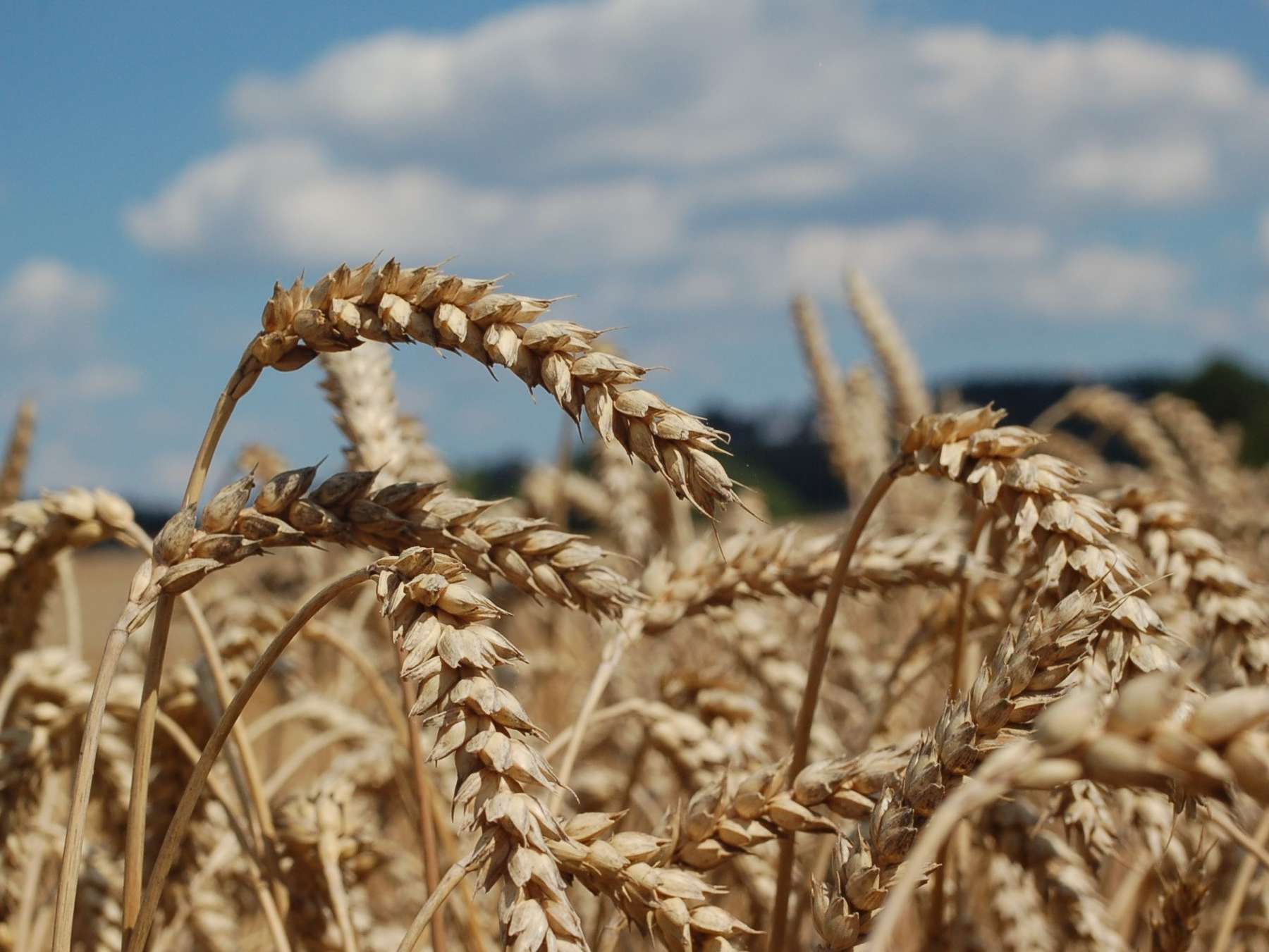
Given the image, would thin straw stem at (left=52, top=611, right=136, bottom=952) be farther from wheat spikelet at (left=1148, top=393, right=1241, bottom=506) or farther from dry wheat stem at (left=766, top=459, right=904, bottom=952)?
wheat spikelet at (left=1148, top=393, right=1241, bottom=506)

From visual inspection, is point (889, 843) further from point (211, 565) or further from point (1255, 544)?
point (1255, 544)

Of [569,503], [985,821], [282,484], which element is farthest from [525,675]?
[282,484]

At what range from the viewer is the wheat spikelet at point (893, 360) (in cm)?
562

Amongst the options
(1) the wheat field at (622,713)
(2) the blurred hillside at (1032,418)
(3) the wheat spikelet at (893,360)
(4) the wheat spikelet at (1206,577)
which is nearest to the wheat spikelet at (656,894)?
(1) the wheat field at (622,713)

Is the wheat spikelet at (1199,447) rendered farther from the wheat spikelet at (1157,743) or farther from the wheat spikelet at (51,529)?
the wheat spikelet at (1157,743)

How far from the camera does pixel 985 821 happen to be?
1896 millimetres

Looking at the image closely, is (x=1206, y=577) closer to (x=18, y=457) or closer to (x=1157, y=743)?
(x=1157, y=743)

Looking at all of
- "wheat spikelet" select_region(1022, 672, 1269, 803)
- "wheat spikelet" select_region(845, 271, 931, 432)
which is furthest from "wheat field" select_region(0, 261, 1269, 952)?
"wheat spikelet" select_region(845, 271, 931, 432)

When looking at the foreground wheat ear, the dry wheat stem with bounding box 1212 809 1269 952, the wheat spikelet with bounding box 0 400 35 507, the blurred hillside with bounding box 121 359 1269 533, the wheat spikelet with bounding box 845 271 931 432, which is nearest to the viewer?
the foreground wheat ear

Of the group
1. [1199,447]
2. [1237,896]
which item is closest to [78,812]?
[1237,896]

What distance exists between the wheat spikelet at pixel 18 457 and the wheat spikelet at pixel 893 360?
11.8 feet

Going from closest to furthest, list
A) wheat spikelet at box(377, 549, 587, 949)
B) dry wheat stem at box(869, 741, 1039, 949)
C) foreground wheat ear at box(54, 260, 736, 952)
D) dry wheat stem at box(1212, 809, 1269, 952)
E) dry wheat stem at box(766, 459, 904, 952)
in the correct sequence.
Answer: dry wheat stem at box(869, 741, 1039, 949)
wheat spikelet at box(377, 549, 587, 949)
foreground wheat ear at box(54, 260, 736, 952)
dry wheat stem at box(766, 459, 904, 952)
dry wheat stem at box(1212, 809, 1269, 952)

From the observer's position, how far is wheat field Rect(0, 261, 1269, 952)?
1.07 meters

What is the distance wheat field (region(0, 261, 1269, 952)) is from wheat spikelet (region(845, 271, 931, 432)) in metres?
2.67
